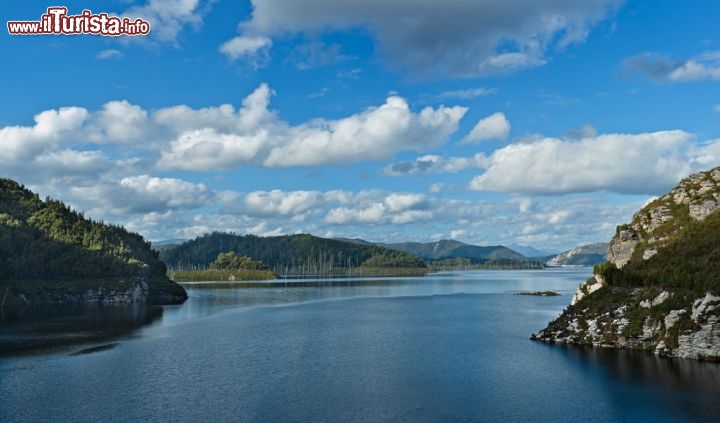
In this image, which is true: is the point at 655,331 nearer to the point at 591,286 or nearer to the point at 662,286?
the point at 662,286

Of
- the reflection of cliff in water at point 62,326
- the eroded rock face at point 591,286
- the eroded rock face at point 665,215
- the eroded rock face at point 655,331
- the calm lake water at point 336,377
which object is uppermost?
the eroded rock face at point 665,215

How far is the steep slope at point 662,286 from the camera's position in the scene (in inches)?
3420

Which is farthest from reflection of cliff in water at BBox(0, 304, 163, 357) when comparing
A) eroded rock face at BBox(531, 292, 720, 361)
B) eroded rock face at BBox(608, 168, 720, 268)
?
eroded rock face at BBox(608, 168, 720, 268)

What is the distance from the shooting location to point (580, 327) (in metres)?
106

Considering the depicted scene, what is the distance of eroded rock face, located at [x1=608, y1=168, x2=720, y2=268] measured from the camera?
385 feet

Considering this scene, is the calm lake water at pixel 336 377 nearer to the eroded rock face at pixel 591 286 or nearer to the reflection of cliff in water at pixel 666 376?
the reflection of cliff in water at pixel 666 376

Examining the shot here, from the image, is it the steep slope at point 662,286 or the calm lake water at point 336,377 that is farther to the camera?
the steep slope at point 662,286

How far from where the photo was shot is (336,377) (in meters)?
81.6

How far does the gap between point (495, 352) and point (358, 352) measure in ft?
83.2

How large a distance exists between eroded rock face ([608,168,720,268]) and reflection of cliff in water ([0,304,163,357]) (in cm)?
11826

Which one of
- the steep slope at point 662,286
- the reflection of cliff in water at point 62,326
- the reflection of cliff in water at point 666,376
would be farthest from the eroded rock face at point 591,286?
the reflection of cliff in water at point 62,326

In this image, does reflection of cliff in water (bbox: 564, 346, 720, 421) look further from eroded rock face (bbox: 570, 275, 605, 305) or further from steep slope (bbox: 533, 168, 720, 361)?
eroded rock face (bbox: 570, 275, 605, 305)

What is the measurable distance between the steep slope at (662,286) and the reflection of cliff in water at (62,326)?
326 feet

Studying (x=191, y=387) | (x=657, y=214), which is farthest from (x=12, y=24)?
(x=657, y=214)
